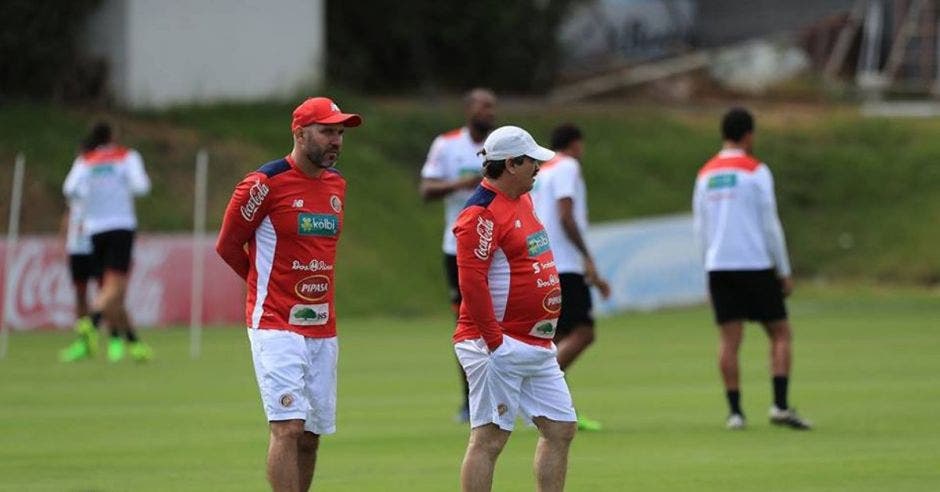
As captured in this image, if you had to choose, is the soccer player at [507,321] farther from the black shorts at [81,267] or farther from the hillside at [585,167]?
the hillside at [585,167]

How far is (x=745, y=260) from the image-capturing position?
14922 mm

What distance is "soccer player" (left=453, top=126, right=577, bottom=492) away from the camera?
9.96m

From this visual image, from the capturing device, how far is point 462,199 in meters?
16.0

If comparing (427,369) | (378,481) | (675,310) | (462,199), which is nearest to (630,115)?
(675,310)

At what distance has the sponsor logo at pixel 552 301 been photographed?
33.3ft

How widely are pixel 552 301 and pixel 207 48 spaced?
29820 millimetres

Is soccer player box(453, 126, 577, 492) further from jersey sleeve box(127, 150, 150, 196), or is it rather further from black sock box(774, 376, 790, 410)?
jersey sleeve box(127, 150, 150, 196)

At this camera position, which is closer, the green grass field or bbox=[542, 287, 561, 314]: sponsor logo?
bbox=[542, 287, 561, 314]: sponsor logo

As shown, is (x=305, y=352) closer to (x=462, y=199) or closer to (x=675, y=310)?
(x=462, y=199)

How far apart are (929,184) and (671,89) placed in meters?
8.88

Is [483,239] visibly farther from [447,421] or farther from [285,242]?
[447,421]

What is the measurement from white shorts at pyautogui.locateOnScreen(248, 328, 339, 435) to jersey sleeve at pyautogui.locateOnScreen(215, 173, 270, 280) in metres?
0.46

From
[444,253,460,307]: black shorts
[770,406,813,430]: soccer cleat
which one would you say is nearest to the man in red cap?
[444,253,460,307]: black shorts

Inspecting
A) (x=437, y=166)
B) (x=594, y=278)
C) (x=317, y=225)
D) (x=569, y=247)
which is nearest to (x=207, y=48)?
(x=437, y=166)
